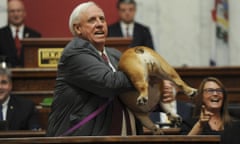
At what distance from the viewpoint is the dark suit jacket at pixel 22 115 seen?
8.82 m

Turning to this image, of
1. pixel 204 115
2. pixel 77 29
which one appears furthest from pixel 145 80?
pixel 204 115

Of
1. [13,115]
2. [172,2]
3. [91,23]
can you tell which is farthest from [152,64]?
[172,2]

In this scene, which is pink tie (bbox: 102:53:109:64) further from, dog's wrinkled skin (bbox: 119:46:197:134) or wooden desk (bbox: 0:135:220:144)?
wooden desk (bbox: 0:135:220:144)

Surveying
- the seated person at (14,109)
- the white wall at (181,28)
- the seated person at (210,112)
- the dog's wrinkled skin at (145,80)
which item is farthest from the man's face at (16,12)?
the dog's wrinkled skin at (145,80)

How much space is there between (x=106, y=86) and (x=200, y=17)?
24.1 feet

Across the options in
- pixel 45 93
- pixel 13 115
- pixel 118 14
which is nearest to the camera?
pixel 13 115

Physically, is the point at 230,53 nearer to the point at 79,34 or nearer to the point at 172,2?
the point at 172,2

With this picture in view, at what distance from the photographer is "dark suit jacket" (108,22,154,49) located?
11.7 meters

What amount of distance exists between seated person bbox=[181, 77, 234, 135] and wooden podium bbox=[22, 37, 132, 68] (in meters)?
2.23

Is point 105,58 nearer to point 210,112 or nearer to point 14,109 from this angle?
point 210,112

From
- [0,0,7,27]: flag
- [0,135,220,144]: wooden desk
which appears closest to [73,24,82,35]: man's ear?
[0,135,220,144]: wooden desk

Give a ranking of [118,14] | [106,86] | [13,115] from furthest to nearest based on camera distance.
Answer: [118,14] → [13,115] → [106,86]

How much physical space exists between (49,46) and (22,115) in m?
1.28

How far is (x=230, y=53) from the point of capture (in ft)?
42.3
